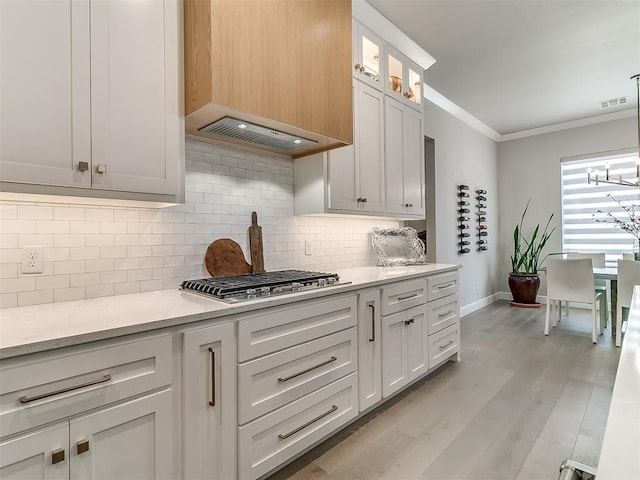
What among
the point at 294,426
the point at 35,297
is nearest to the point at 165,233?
the point at 35,297

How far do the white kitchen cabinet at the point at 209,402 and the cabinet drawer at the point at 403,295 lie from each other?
3.74ft

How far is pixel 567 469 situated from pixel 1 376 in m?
1.41

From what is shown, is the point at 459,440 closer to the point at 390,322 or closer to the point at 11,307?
the point at 390,322

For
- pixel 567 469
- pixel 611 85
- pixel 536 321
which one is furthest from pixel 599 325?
pixel 567 469

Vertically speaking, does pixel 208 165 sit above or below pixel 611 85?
below

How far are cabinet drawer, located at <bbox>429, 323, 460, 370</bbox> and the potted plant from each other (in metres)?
2.88

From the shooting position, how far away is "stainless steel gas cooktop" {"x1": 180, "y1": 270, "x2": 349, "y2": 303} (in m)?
1.55

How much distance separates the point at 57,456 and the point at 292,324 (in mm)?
944

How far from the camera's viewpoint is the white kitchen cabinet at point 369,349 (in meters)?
2.06

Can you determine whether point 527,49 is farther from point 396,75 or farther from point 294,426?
point 294,426

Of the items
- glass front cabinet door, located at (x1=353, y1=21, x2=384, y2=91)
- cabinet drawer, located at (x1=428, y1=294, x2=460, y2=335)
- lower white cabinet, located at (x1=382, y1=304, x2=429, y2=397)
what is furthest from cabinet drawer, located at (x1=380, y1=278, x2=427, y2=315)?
glass front cabinet door, located at (x1=353, y1=21, x2=384, y2=91)

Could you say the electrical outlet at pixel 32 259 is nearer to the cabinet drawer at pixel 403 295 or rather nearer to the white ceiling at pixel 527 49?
the cabinet drawer at pixel 403 295

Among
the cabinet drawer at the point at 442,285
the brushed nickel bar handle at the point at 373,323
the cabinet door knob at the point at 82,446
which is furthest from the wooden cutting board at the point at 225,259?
the cabinet drawer at the point at 442,285

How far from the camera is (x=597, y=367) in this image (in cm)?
302
